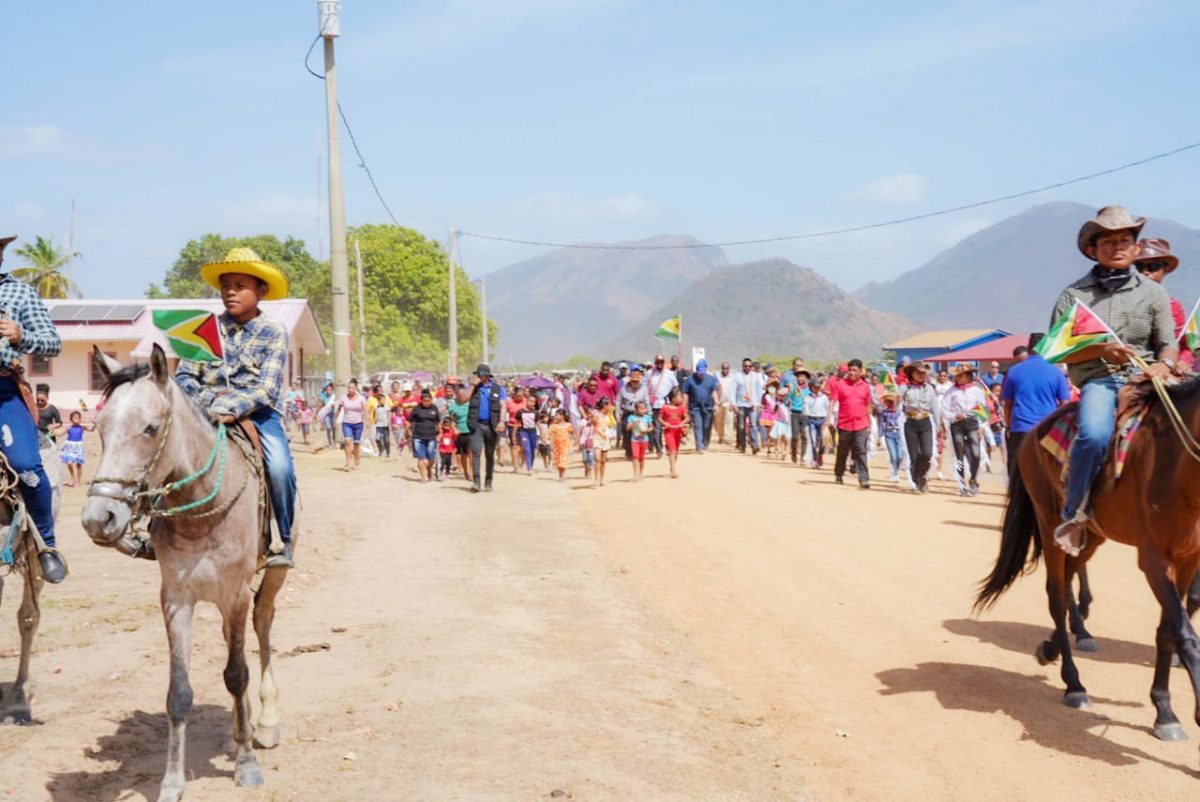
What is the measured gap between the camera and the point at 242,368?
6.11 m

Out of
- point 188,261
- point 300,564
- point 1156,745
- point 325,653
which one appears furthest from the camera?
point 188,261

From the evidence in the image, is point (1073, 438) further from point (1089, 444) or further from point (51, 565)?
point (51, 565)

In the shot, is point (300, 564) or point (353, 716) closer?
point (353, 716)

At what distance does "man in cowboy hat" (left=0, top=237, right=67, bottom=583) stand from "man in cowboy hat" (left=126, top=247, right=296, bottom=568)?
0.94 meters

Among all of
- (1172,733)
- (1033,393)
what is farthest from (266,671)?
(1033,393)

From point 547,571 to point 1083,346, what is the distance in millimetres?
6649

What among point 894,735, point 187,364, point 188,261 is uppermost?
point 188,261

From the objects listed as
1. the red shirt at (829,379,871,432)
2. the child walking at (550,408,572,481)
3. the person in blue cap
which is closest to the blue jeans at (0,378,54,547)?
the red shirt at (829,379,871,432)

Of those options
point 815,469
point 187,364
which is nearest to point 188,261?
point 815,469

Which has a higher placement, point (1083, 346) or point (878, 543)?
point (1083, 346)

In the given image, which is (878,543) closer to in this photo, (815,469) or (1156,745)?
(1156,745)

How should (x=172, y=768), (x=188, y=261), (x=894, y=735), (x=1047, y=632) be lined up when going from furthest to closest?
1. (x=188, y=261)
2. (x=1047, y=632)
3. (x=894, y=735)
4. (x=172, y=768)

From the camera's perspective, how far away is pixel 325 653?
26.5ft

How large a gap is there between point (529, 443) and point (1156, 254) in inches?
655
